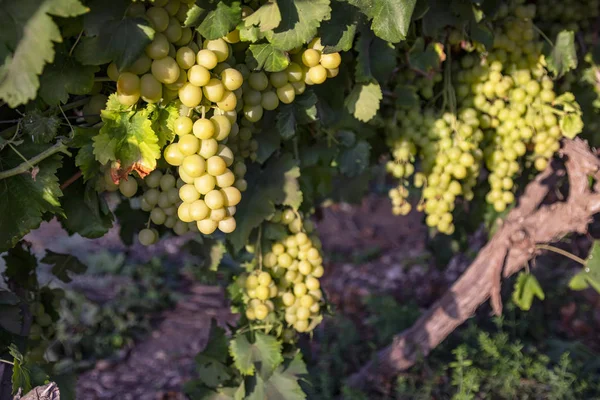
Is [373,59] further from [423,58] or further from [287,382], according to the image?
[287,382]

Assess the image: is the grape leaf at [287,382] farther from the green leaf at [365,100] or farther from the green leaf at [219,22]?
the green leaf at [219,22]

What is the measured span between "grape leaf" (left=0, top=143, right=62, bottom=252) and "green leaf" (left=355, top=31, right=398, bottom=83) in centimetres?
72

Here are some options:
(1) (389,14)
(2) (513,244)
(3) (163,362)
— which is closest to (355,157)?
(1) (389,14)

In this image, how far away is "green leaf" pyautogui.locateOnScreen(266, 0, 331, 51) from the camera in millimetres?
1030

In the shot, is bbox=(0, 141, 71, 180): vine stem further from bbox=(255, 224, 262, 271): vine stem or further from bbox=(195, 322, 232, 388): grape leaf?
bbox=(195, 322, 232, 388): grape leaf

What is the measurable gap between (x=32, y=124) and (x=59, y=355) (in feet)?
9.00

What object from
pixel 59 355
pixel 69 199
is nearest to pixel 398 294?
pixel 59 355

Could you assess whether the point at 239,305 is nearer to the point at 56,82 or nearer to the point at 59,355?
the point at 56,82

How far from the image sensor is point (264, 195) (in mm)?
1481

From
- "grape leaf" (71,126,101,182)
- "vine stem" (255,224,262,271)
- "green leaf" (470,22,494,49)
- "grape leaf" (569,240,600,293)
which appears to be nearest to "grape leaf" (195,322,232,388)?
"vine stem" (255,224,262,271)

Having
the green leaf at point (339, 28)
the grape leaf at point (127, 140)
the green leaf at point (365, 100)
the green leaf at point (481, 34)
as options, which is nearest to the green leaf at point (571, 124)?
the green leaf at point (481, 34)

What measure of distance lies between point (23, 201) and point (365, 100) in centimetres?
83

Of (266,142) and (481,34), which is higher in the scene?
(481,34)

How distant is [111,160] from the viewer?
3.45 feet
